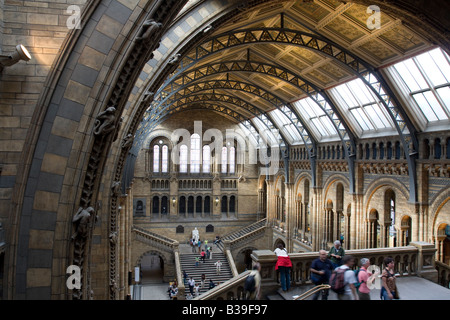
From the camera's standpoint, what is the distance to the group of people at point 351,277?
5.33 meters

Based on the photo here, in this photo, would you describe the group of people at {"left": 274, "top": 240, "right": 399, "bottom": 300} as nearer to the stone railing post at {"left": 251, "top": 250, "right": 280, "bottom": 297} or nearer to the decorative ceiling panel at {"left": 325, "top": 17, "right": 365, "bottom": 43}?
the stone railing post at {"left": 251, "top": 250, "right": 280, "bottom": 297}

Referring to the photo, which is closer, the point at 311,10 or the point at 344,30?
the point at 311,10

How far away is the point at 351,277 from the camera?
17.3ft

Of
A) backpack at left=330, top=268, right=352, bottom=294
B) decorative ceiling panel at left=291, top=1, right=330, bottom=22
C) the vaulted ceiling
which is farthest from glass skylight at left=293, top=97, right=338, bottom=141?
backpack at left=330, top=268, right=352, bottom=294

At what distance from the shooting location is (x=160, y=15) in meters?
4.56

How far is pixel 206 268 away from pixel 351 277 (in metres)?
28.9

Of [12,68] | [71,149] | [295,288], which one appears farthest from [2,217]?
[295,288]

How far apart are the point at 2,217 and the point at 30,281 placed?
836 millimetres

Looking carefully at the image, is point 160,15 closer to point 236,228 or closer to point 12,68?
point 12,68

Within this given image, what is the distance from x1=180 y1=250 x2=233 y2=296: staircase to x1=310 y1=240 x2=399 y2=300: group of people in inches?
938

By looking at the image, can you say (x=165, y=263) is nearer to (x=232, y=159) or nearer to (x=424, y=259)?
(x=232, y=159)

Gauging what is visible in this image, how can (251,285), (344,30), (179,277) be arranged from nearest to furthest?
1. (251,285)
2. (344,30)
3. (179,277)

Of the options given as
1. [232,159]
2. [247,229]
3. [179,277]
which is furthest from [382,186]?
[232,159]

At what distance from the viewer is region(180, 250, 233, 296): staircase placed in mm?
30894
